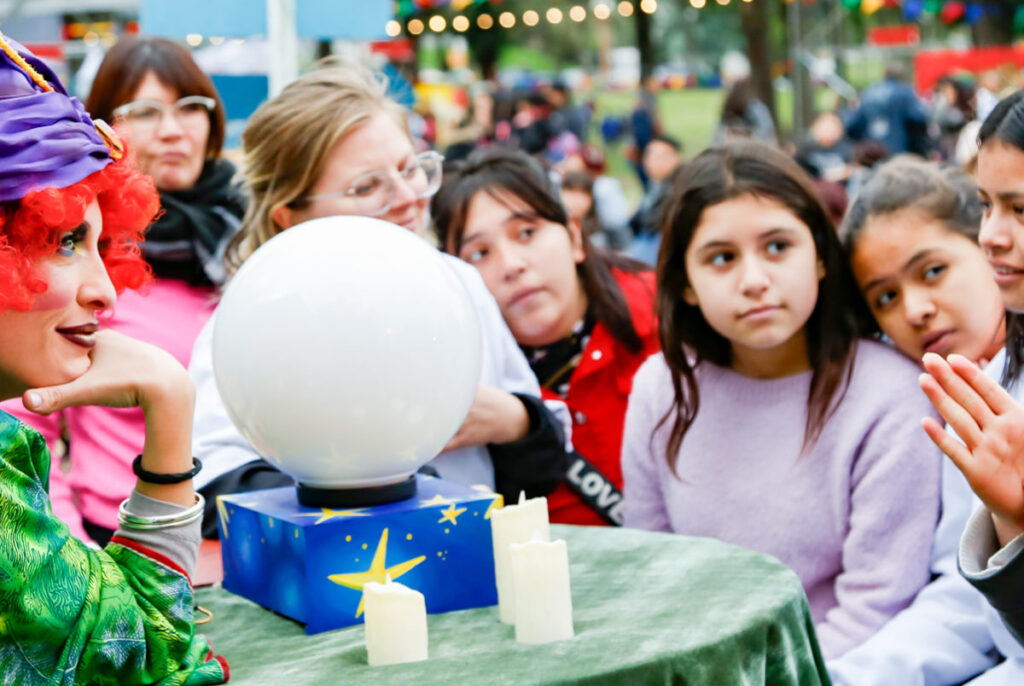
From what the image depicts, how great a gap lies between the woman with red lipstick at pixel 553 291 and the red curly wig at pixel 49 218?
4.43 feet

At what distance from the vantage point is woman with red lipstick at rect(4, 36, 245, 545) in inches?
105

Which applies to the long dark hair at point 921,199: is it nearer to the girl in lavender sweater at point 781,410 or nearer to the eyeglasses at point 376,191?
the girl in lavender sweater at point 781,410

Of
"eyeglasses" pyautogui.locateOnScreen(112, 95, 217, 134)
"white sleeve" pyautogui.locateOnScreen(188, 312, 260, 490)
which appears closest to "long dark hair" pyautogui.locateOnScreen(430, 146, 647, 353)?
"eyeglasses" pyautogui.locateOnScreen(112, 95, 217, 134)

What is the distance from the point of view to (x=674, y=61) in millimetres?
38688

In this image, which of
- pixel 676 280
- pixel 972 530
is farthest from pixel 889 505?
pixel 676 280

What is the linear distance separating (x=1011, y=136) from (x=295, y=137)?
4.17 feet

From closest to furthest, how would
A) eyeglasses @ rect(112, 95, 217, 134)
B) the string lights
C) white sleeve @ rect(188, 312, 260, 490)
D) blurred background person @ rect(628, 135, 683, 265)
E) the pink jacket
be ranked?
1. white sleeve @ rect(188, 312, 260, 490)
2. the pink jacket
3. eyeglasses @ rect(112, 95, 217, 134)
4. blurred background person @ rect(628, 135, 683, 265)
5. the string lights

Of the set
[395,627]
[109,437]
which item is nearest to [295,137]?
[109,437]

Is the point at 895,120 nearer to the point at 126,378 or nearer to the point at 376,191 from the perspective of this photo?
the point at 376,191

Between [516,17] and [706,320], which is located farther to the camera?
[516,17]

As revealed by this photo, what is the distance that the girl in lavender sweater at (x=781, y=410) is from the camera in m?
2.14

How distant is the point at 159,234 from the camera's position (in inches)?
113

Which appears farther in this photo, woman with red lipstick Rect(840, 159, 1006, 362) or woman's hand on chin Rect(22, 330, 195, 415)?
woman with red lipstick Rect(840, 159, 1006, 362)

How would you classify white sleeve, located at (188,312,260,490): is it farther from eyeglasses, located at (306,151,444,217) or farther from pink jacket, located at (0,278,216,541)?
pink jacket, located at (0,278,216,541)
